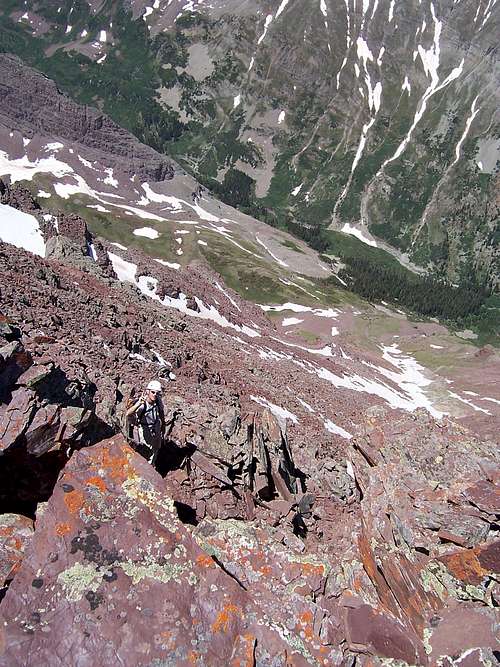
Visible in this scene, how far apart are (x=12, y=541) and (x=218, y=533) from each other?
4726 mm

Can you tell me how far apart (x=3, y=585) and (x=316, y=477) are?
20.2m

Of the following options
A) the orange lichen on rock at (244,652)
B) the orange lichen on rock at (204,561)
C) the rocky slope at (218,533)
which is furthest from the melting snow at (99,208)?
the orange lichen on rock at (244,652)

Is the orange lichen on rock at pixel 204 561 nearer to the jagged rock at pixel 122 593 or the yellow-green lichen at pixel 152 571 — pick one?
the jagged rock at pixel 122 593

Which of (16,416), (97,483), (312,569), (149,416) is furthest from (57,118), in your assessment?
(312,569)

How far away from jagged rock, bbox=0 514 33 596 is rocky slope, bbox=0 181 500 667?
1.4 inches

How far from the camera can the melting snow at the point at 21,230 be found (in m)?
53.7

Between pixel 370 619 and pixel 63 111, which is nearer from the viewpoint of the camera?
pixel 370 619

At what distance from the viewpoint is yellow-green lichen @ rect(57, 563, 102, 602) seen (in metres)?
9.20

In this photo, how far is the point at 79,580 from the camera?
942cm

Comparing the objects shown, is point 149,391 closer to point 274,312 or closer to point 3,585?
point 3,585

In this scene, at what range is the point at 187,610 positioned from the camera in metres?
9.59

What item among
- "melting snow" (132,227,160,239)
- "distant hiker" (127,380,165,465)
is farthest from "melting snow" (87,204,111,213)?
"distant hiker" (127,380,165,465)

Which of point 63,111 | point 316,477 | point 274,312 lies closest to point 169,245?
point 274,312

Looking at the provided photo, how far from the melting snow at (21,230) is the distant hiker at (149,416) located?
40971 millimetres
